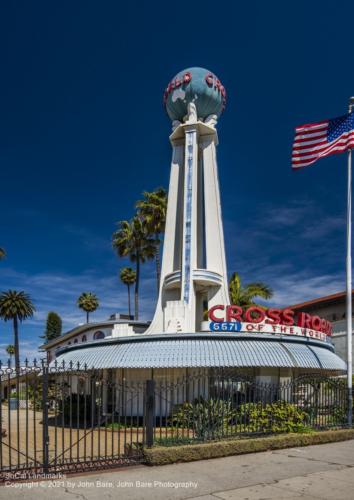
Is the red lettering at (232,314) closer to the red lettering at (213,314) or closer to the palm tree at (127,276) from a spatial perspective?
the red lettering at (213,314)

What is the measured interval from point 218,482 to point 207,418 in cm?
437

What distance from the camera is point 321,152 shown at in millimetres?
22453

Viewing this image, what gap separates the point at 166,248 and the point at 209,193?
16.4 feet

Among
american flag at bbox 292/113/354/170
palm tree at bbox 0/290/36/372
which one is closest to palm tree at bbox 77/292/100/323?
palm tree at bbox 0/290/36/372

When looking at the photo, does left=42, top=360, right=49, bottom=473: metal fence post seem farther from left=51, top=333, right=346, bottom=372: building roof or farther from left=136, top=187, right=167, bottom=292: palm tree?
left=136, top=187, right=167, bottom=292: palm tree

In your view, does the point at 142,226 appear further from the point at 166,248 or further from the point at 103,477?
the point at 103,477

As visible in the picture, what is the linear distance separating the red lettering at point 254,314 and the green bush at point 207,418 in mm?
10663

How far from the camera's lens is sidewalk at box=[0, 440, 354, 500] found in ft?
34.4

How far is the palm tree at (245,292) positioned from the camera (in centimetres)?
4669

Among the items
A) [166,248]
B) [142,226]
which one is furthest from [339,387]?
[142,226]

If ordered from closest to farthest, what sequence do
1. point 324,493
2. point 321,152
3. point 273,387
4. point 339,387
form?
point 324,493
point 273,387
point 339,387
point 321,152

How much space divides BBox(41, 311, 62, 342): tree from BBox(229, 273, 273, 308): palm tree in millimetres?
60660

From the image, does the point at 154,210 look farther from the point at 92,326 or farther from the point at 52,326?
the point at 52,326

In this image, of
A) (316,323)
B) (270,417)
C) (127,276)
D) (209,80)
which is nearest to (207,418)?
(270,417)
